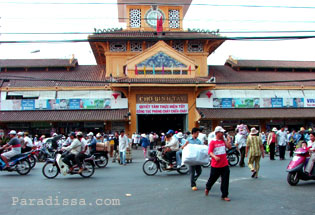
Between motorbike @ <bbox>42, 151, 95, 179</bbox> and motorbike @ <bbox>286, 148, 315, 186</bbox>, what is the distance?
6.71 m

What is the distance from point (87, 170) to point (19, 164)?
9.47ft

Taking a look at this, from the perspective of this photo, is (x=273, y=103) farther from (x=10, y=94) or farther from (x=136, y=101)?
(x=10, y=94)

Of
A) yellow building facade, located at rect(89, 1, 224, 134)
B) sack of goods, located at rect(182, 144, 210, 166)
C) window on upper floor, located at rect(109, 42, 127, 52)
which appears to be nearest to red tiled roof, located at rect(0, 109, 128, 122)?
yellow building facade, located at rect(89, 1, 224, 134)

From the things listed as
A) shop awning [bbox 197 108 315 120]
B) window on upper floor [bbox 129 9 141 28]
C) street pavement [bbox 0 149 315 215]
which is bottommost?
street pavement [bbox 0 149 315 215]

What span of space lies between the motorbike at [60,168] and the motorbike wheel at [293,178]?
6.66m

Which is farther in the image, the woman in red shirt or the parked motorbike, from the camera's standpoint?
the parked motorbike

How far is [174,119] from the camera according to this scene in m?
33.1

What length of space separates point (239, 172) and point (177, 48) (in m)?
21.6

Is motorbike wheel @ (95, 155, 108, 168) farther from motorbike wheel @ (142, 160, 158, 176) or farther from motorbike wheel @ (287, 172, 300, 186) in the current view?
motorbike wheel @ (287, 172, 300, 186)

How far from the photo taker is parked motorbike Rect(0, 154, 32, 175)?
42.9 feet

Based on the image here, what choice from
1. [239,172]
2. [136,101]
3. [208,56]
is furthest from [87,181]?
[208,56]

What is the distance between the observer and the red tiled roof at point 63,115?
28203mm

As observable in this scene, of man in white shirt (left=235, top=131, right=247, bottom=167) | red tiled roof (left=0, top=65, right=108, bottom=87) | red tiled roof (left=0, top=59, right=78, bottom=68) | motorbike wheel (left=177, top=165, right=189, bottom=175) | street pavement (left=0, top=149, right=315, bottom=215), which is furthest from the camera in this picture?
red tiled roof (left=0, top=59, right=78, bottom=68)

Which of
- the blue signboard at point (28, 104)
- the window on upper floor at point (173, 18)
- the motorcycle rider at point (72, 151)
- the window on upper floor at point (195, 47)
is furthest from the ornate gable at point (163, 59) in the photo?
the motorcycle rider at point (72, 151)
